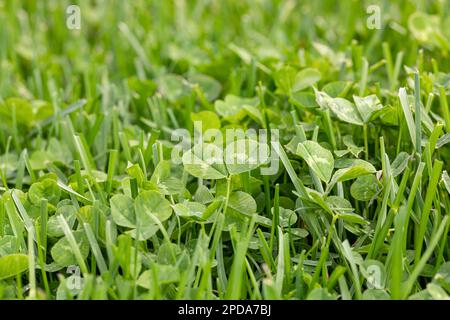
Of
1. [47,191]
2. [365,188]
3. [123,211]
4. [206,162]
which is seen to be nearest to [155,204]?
[123,211]

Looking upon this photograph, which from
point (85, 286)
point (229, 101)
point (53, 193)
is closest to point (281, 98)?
point (229, 101)

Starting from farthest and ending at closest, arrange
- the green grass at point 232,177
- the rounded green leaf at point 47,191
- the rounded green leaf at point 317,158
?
the rounded green leaf at point 47,191 → the rounded green leaf at point 317,158 → the green grass at point 232,177

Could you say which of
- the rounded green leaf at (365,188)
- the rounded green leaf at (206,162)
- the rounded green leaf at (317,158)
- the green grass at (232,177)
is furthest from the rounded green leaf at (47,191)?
the rounded green leaf at (365,188)

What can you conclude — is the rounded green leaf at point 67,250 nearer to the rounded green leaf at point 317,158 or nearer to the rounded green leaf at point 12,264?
the rounded green leaf at point 12,264

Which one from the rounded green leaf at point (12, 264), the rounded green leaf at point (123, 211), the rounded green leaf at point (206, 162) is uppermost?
the rounded green leaf at point (206, 162)

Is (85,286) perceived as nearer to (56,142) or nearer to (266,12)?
(56,142)

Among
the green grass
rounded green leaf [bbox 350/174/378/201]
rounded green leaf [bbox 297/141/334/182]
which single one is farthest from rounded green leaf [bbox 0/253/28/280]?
rounded green leaf [bbox 350/174/378/201]

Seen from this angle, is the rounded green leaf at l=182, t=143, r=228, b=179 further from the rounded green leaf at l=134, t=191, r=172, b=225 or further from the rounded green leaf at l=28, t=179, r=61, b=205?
the rounded green leaf at l=28, t=179, r=61, b=205

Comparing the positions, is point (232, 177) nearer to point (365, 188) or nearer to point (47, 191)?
point (365, 188)

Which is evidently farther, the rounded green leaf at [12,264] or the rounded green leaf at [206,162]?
the rounded green leaf at [206,162]
